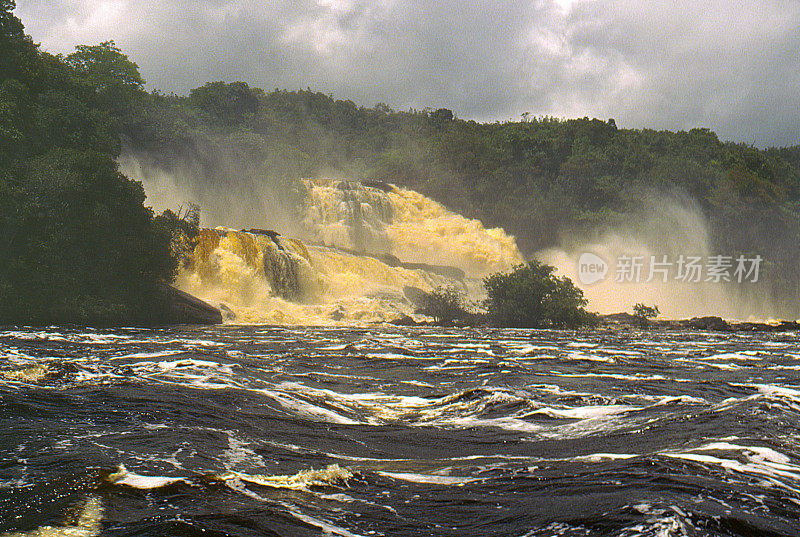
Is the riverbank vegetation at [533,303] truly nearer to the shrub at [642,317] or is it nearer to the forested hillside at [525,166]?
the shrub at [642,317]

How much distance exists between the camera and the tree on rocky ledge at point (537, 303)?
3391cm

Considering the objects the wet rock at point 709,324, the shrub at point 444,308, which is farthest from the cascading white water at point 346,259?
the wet rock at point 709,324

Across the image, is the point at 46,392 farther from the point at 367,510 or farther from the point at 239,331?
the point at 239,331

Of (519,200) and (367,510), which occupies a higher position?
(519,200)

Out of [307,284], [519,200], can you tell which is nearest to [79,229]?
[307,284]

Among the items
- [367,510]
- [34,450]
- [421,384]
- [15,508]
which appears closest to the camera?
[15,508]

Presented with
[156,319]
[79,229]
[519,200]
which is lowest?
[156,319]

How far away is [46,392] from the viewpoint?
9422mm

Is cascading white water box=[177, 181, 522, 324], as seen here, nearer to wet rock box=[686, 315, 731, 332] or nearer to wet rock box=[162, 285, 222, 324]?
wet rock box=[162, 285, 222, 324]

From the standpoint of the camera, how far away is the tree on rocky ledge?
33.9 meters

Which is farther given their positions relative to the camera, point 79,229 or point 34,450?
point 79,229

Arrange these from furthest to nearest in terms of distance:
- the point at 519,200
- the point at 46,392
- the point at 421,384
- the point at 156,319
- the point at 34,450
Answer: the point at 519,200 < the point at 156,319 < the point at 421,384 < the point at 46,392 < the point at 34,450

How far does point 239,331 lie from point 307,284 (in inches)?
453

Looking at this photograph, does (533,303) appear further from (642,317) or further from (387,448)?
(387,448)
